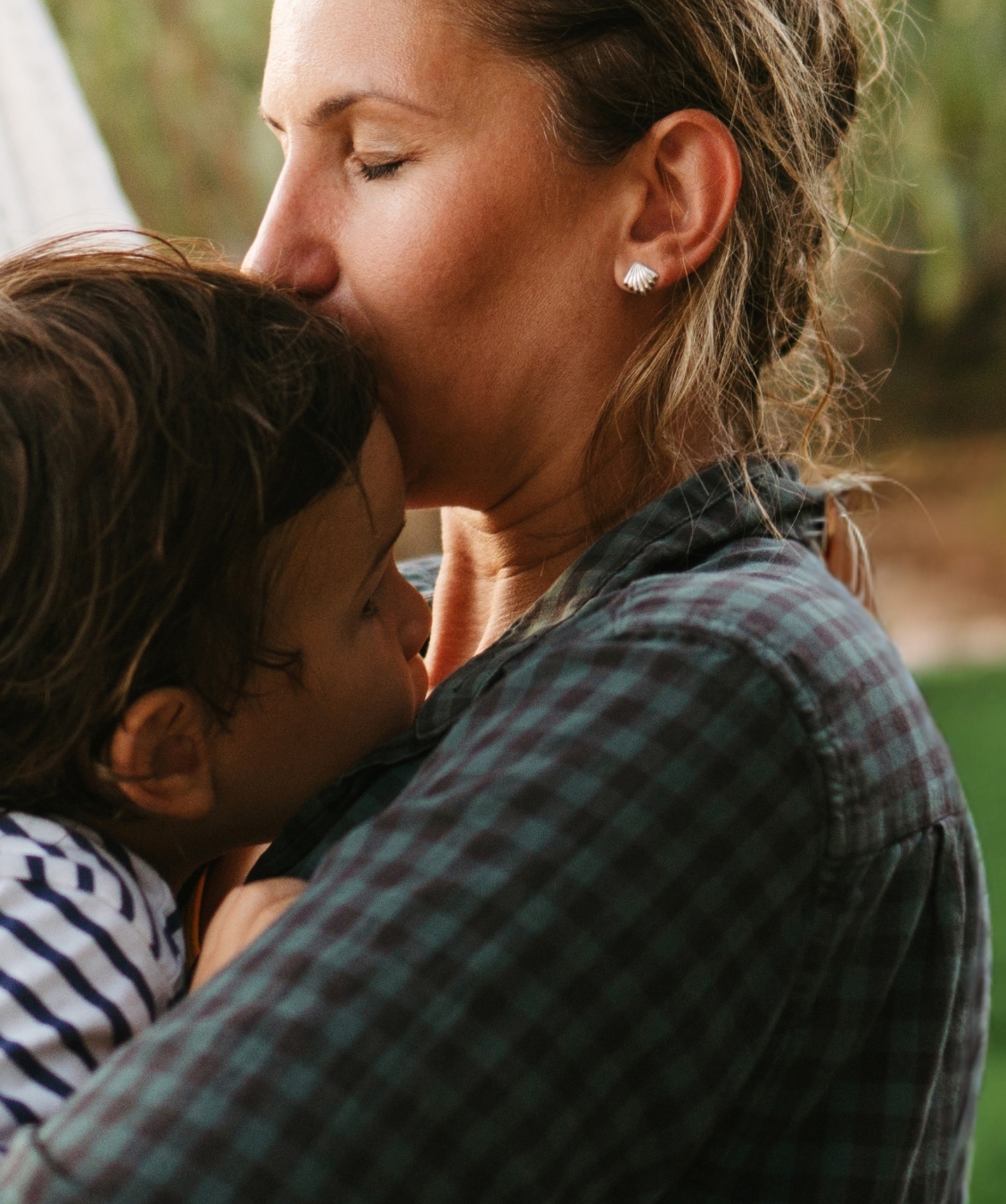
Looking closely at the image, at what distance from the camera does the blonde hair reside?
105cm

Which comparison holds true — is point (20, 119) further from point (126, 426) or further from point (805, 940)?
point (805, 940)

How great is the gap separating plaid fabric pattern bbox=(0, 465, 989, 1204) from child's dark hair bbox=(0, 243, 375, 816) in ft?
0.68

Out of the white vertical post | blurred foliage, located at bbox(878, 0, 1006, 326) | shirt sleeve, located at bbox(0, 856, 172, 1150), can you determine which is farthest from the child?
blurred foliage, located at bbox(878, 0, 1006, 326)

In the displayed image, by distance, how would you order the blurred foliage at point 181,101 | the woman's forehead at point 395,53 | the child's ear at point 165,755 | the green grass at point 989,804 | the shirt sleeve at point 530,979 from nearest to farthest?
the shirt sleeve at point 530,979 → the child's ear at point 165,755 → the woman's forehead at point 395,53 → the green grass at point 989,804 → the blurred foliage at point 181,101

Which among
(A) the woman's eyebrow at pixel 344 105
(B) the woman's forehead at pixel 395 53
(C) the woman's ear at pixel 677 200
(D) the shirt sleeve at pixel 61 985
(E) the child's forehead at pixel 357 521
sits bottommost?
(D) the shirt sleeve at pixel 61 985

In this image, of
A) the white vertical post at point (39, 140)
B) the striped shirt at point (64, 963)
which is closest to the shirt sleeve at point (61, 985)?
the striped shirt at point (64, 963)

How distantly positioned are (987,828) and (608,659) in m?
4.19

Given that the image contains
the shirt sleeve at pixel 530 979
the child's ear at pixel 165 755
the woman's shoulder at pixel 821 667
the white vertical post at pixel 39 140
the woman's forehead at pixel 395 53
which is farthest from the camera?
the white vertical post at pixel 39 140

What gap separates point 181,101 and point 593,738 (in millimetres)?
4251

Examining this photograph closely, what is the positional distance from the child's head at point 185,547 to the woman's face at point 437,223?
0.24ft

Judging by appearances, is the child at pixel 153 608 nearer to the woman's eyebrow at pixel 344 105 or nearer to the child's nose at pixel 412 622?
the child's nose at pixel 412 622

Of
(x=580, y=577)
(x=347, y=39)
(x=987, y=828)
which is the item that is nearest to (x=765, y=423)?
(x=580, y=577)

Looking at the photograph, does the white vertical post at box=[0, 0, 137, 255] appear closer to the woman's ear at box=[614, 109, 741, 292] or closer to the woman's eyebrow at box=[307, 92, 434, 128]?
the woman's eyebrow at box=[307, 92, 434, 128]

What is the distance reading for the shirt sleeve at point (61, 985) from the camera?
776mm
